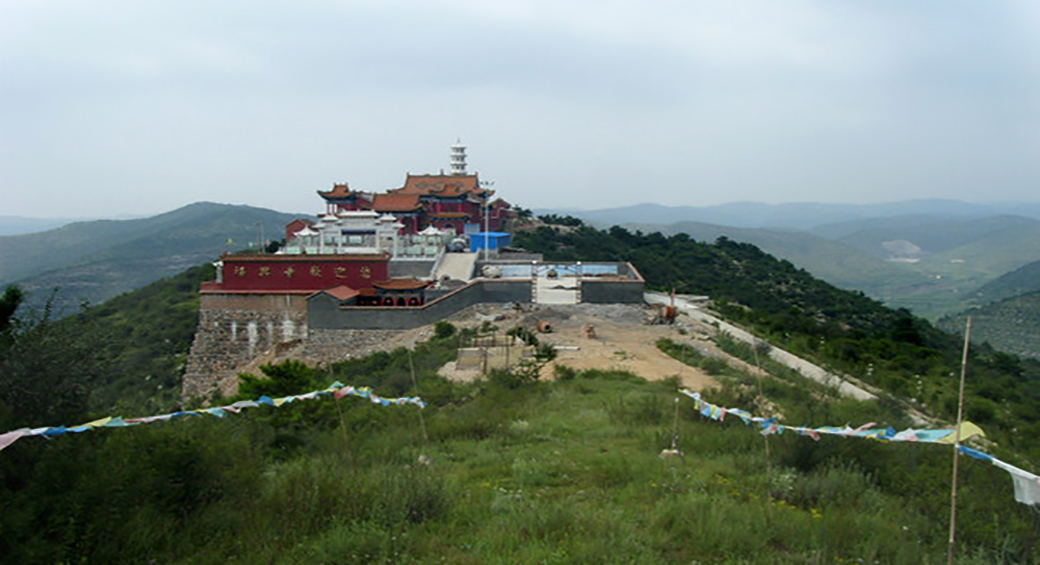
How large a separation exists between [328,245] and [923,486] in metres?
29.5

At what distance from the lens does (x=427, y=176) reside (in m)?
44.1

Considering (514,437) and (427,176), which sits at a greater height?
(427,176)

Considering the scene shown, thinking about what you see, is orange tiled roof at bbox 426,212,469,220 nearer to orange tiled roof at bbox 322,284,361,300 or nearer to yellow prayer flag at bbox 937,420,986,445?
orange tiled roof at bbox 322,284,361,300

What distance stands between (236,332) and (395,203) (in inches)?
619

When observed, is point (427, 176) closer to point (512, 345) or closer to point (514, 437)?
point (512, 345)


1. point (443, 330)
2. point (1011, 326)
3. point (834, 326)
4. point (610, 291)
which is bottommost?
point (834, 326)

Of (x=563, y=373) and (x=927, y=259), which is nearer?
(x=563, y=373)

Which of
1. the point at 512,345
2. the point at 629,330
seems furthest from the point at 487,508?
the point at 629,330

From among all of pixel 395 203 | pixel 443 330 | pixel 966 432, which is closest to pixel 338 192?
pixel 395 203

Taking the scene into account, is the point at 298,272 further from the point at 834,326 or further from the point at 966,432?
the point at 966,432

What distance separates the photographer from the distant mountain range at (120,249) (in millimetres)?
72562

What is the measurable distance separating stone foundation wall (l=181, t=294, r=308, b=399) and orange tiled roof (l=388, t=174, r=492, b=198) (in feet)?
54.6

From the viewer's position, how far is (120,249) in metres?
96.4

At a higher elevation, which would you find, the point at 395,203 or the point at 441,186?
the point at 441,186
